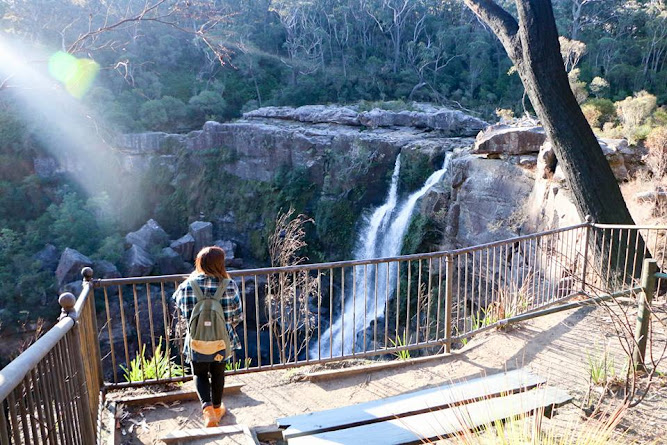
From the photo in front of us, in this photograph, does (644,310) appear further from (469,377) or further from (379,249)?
(379,249)

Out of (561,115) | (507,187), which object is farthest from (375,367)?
(507,187)

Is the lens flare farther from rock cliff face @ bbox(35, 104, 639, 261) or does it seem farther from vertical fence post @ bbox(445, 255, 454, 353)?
vertical fence post @ bbox(445, 255, 454, 353)

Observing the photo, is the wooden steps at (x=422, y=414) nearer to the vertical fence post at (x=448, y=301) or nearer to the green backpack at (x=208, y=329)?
the green backpack at (x=208, y=329)

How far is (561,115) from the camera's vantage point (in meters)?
6.87

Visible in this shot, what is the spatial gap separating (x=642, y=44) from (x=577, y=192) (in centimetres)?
2851

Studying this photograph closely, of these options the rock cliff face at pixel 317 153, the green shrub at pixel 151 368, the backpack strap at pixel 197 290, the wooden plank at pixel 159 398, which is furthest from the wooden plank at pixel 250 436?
A: the rock cliff face at pixel 317 153

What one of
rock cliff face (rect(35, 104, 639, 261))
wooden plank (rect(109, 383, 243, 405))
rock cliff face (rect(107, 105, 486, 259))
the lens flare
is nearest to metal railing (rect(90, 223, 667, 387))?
wooden plank (rect(109, 383, 243, 405))

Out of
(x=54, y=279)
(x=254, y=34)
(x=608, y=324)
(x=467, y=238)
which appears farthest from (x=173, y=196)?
(x=608, y=324)

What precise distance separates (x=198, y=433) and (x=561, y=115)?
6.14 m

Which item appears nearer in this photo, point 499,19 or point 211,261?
point 211,261

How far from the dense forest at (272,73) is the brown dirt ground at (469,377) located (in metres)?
7.85

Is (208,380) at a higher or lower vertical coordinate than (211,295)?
lower

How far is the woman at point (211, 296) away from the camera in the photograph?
3.45 meters

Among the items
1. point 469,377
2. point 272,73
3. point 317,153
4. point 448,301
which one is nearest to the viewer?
point 469,377
